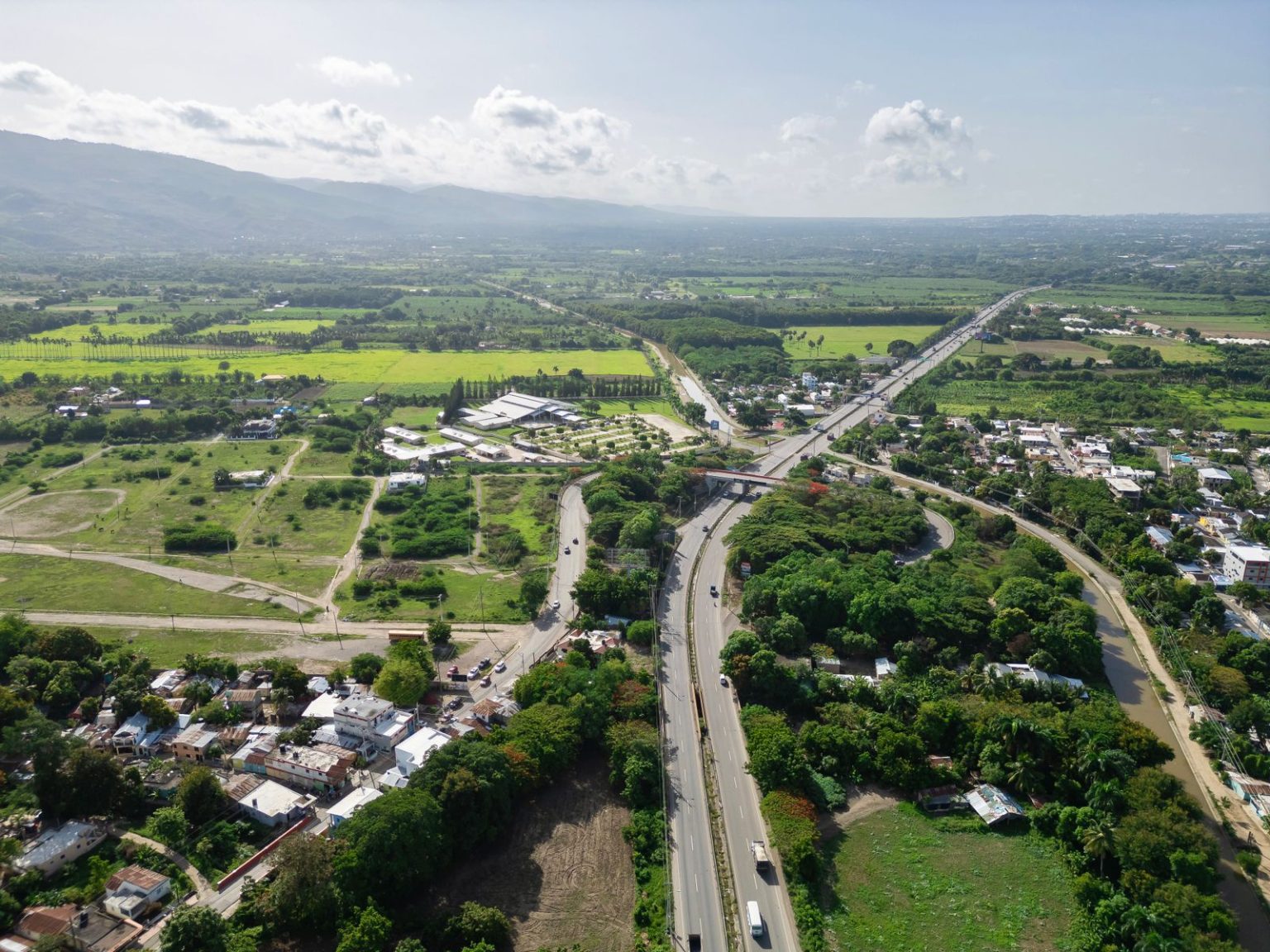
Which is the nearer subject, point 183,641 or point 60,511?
point 183,641

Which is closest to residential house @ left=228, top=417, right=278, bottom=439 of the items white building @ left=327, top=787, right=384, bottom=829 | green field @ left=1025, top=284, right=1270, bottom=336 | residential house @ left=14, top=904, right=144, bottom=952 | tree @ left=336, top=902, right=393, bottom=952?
white building @ left=327, top=787, right=384, bottom=829

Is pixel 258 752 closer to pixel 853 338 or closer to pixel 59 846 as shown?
pixel 59 846

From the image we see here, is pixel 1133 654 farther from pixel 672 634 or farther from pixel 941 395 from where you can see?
pixel 941 395

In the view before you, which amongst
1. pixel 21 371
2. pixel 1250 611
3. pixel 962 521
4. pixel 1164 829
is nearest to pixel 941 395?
pixel 962 521

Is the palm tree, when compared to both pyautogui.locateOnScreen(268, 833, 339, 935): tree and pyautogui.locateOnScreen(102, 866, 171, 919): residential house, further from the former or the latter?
pyautogui.locateOnScreen(102, 866, 171, 919): residential house

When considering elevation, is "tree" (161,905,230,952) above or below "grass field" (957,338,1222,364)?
below

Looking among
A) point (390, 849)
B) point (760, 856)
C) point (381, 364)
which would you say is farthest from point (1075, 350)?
point (390, 849)
